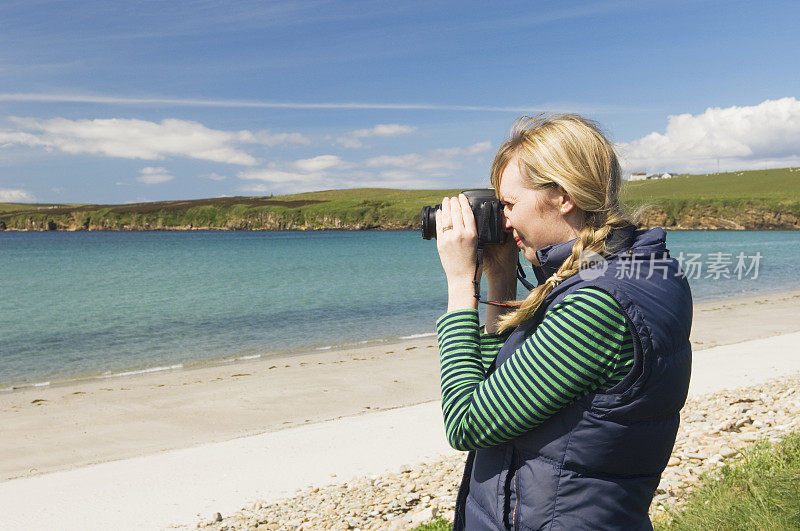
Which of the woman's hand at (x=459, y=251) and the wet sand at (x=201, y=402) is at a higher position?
the woman's hand at (x=459, y=251)

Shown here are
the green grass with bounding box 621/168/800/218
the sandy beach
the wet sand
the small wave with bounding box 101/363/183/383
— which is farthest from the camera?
the green grass with bounding box 621/168/800/218

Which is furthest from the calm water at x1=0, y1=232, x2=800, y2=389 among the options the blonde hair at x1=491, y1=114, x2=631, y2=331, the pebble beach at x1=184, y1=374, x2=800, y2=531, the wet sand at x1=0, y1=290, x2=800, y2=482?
the blonde hair at x1=491, y1=114, x2=631, y2=331

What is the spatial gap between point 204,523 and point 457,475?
1.97 meters

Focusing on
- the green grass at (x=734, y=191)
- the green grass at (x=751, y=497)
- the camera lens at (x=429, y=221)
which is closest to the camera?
the camera lens at (x=429, y=221)

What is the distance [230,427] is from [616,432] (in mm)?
7857

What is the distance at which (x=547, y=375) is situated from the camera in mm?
1397

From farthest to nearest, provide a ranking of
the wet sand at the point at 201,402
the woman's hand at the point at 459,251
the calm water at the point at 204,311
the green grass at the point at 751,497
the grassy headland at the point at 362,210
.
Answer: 1. the grassy headland at the point at 362,210
2. the calm water at the point at 204,311
3. the wet sand at the point at 201,402
4. the green grass at the point at 751,497
5. the woman's hand at the point at 459,251

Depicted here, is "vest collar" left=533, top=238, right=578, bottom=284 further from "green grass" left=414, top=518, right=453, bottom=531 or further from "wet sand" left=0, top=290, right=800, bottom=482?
"wet sand" left=0, top=290, right=800, bottom=482

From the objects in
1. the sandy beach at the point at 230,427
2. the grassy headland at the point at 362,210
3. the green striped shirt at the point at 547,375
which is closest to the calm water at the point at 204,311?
the sandy beach at the point at 230,427

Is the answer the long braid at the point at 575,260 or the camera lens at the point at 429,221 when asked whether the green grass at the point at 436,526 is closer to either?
the camera lens at the point at 429,221

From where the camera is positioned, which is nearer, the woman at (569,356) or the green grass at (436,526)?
the woman at (569,356)

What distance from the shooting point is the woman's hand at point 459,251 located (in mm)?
1655

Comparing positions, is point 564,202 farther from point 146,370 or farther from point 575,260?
point 146,370

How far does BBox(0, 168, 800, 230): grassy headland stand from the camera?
328 ft
